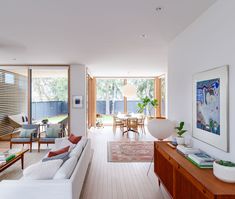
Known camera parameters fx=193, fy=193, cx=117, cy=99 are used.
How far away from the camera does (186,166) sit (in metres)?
2.27

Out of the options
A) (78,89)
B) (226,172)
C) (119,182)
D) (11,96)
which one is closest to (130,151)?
(119,182)

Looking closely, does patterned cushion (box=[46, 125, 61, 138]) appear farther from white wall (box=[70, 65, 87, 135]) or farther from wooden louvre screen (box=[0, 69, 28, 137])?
wooden louvre screen (box=[0, 69, 28, 137])

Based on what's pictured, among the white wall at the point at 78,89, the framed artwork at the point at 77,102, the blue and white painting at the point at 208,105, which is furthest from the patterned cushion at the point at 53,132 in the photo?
the blue and white painting at the point at 208,105

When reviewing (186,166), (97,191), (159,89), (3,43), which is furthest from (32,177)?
(159,89)

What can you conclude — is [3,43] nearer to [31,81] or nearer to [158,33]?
[31,81]

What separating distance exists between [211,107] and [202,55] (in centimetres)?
80

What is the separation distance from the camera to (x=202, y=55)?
2.79 metres

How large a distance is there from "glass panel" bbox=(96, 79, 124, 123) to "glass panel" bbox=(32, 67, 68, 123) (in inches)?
141

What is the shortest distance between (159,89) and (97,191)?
27.0ft

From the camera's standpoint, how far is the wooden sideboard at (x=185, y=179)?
169 centimetres

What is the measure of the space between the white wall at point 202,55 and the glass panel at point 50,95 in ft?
14.3

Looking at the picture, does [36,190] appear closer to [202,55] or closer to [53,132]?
[202,55]

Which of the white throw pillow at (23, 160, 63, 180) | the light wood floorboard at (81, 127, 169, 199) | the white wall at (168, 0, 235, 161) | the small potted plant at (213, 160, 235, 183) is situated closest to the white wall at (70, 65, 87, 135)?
the light wood floorboard at (81, 127, 169, 199)

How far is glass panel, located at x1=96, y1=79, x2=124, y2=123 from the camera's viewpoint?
424 inches
